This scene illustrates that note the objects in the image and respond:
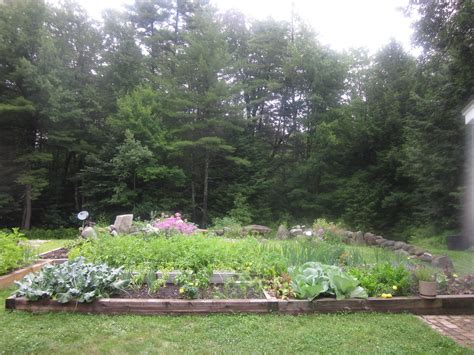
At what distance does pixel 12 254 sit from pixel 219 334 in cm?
329

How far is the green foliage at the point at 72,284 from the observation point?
3.25 metres

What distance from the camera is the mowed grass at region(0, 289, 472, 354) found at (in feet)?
8.42

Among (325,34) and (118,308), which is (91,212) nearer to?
(118,308)

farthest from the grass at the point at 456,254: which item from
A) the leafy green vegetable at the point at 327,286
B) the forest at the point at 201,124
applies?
the leafy green vegetable at the point at 327,286

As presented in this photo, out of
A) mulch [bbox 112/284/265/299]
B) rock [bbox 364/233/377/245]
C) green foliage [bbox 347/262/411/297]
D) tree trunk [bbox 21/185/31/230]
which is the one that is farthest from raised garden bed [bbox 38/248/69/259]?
tree trunk [bbox 21/185/31/230]

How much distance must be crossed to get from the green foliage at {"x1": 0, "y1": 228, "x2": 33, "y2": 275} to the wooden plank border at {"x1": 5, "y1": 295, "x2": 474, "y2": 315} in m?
1.22

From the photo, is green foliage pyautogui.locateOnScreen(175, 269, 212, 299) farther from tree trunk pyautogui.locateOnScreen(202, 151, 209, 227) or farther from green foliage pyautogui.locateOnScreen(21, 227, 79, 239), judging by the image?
green foliage pyautogui.locateOnScreen(21, 227, 79, 239)

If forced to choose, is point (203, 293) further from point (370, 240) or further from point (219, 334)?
point (370, 240)

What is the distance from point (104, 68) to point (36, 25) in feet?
9.42

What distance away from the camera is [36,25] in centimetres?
1289

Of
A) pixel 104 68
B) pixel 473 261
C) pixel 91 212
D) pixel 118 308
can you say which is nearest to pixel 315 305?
pixel 118 308

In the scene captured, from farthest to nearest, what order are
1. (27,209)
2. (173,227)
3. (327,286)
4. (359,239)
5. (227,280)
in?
(27,209)
(359,239)
(173,227)
(227,280)
(327,286)

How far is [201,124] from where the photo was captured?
12.9 m

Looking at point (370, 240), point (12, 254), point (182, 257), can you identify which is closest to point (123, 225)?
point (12, 254)
